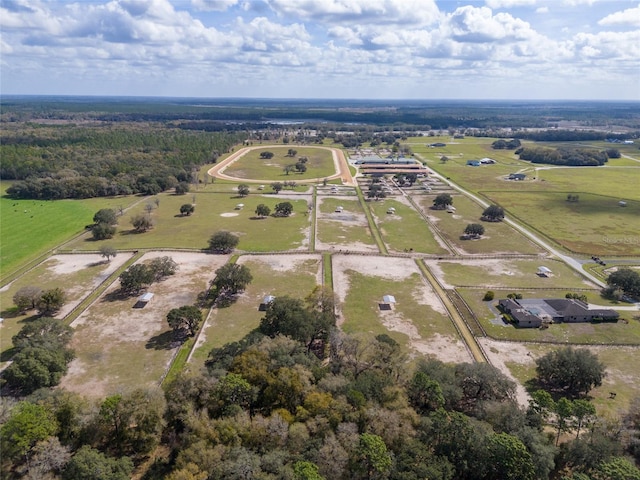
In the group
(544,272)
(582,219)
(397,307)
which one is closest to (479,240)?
(544,272)

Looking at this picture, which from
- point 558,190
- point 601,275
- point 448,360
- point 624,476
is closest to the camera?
point 624,476

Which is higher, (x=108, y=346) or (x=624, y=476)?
(x=624, y=476)

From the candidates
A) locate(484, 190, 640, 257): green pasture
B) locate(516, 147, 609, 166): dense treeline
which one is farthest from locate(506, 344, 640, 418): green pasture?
locate(516, 147, 609, 166): dense treeline

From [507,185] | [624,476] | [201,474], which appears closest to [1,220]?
[201,474]

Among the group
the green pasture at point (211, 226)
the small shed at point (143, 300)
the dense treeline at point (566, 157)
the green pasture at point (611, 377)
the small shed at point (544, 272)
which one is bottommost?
the green pasture at point (611, 377)

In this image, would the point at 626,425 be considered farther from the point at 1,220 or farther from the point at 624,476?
the point at 1,220

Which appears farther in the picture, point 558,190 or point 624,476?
point 558,190

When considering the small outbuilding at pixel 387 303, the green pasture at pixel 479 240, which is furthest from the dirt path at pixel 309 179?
the small outbuilding at pixel 387 303

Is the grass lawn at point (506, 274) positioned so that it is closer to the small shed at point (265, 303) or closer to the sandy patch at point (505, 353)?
the sandy patch at point (505, 353)
